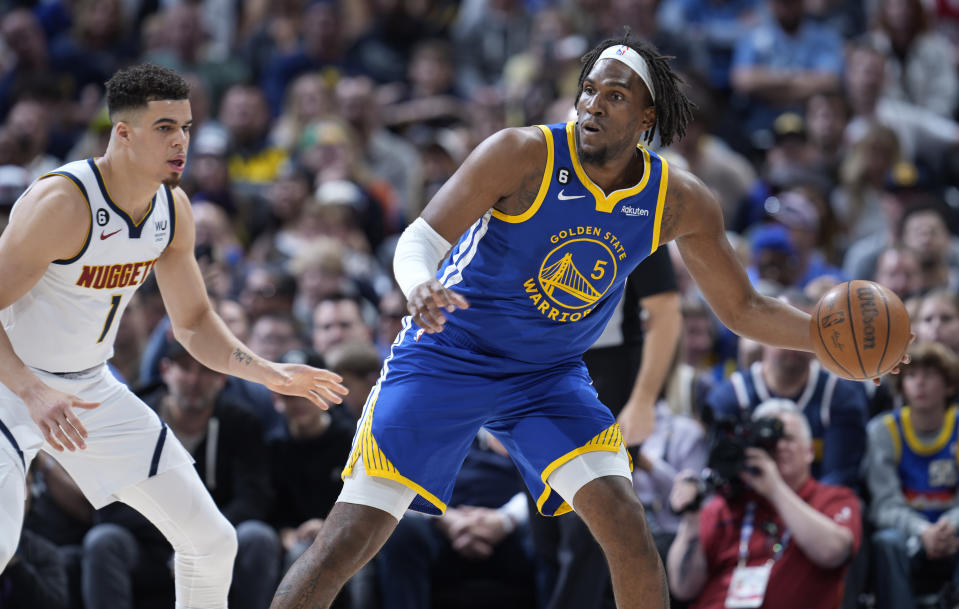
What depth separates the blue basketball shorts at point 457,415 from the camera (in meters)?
4.01

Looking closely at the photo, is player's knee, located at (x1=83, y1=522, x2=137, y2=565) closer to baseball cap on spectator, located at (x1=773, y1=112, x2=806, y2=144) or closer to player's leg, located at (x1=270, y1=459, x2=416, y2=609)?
player's leg, located at (x1=270, y1=459, x2=416, y2=609)

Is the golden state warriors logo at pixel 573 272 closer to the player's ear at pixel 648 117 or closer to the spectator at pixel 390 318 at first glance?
the player's ear at pixel 648 117

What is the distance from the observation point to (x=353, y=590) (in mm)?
5980

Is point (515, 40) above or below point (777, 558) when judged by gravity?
above

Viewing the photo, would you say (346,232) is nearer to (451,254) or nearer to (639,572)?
(451,254)

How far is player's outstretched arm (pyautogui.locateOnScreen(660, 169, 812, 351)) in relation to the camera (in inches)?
168

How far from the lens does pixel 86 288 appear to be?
434 cm

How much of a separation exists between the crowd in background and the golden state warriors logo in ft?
7.02

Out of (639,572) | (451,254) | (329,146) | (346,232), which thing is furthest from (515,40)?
(639,572)

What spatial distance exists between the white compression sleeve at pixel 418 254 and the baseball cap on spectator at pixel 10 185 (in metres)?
5.40

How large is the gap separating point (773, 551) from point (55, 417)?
3609mm

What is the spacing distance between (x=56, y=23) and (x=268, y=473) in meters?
8.27

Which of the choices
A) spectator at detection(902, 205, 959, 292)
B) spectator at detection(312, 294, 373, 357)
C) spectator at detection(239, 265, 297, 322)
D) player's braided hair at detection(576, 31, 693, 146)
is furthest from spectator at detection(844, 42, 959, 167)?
player's braided hair at detection(576, 31, 693, 146)

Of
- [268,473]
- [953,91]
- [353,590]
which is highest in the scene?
[953,91]
